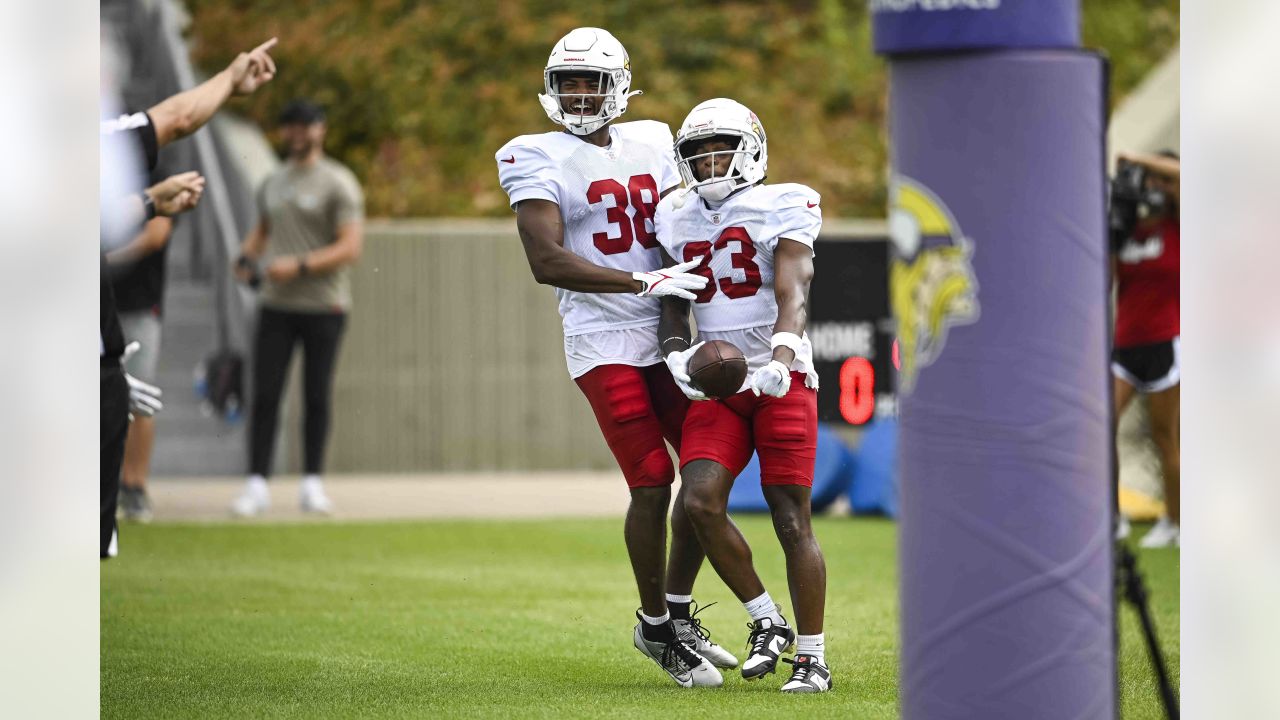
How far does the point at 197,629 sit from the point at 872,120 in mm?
11795

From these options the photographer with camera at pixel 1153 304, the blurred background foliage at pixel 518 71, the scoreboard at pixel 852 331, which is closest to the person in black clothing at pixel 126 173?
the photographer with camera at pixel 1153 304

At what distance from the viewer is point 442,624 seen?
7.39m

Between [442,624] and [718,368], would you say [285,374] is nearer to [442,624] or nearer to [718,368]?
[442,624]

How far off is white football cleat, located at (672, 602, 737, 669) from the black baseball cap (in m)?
5.63

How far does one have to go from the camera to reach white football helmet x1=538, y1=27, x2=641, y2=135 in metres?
6.15

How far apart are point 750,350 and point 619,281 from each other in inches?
18.5

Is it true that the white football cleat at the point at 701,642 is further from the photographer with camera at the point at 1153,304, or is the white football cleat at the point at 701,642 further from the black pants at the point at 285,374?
the black pants at the point at 285,374

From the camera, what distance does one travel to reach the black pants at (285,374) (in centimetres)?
1094

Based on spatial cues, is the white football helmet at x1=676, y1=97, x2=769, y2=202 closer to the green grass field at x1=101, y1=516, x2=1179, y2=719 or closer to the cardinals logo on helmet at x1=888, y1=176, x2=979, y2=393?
the green grass field at x1=101, y1=516, x2=1179, y2=719

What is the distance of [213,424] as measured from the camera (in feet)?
42.2

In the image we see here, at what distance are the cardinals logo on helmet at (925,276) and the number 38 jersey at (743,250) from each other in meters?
1.72

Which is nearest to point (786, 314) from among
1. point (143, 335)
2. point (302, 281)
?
point (143, 335)
